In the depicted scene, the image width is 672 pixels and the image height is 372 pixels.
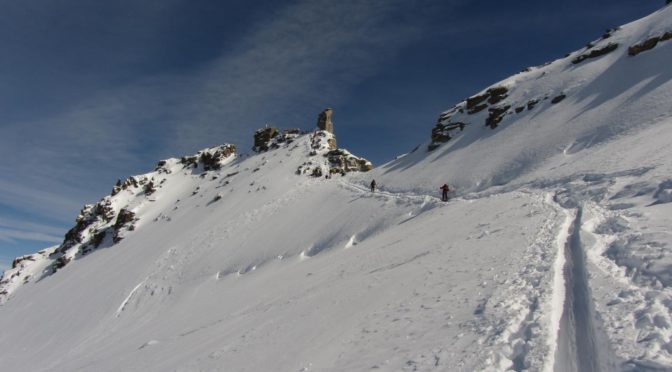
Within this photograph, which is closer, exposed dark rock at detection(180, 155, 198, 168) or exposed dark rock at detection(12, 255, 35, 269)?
exposed dark rock at detection(12, 255, 35, 269)

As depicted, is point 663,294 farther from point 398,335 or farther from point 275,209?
point 275,209

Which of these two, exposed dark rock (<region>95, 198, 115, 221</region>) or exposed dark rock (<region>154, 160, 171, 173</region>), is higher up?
exposed dark rock (<region>154, 160, 171, 173</region>)

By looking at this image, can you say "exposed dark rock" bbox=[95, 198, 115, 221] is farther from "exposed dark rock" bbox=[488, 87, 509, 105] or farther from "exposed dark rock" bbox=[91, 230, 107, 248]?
"exposed dark rock" bbox=[488, 87, 509, 105]

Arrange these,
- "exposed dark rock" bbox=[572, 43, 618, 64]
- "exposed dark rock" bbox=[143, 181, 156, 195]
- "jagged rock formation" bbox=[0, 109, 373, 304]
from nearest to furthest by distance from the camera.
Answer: "exposed dark rock" bbox=[572, 43, 618, 64]
"jagged rock formation" bbox=[0, 109, 373, 304]
"exposed dark rock" bbox=[143, 181, 156, 195]

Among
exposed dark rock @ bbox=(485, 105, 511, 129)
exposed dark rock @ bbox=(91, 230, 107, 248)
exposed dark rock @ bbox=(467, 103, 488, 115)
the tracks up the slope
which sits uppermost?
exposed dark rock @ bbox=(467, 103, 488, 115)

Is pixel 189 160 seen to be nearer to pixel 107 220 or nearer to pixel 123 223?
pixel 107 220

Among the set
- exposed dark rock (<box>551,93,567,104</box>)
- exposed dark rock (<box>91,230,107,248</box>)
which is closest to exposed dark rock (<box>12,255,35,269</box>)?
exposed dark rock (<box>91,230,107,248</box>)

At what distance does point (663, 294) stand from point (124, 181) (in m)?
86.9

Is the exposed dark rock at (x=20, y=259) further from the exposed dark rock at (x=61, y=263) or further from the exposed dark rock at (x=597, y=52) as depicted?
the exposed dark rock at (x=597, y=52)

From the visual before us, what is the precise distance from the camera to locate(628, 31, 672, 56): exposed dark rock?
37500 millimetres

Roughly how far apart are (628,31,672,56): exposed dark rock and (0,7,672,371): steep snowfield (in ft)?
3.71

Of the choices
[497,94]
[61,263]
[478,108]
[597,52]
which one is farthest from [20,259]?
[597,52]

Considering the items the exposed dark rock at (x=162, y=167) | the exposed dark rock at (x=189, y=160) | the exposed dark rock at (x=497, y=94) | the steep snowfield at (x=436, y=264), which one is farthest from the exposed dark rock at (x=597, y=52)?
the exposed dark rock at (x=162, y=167)

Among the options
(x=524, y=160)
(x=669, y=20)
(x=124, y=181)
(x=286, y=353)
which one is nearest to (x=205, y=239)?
(x=524, y=160)
